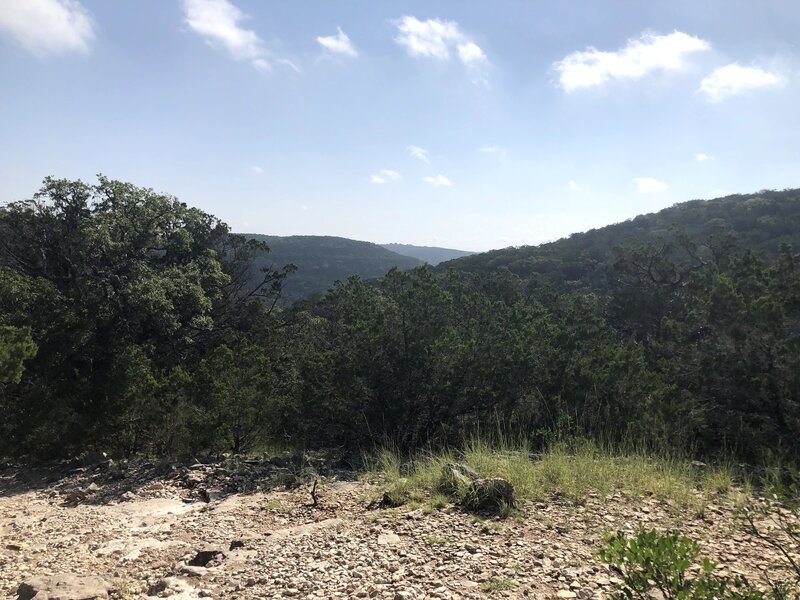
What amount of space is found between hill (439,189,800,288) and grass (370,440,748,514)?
23835 mm

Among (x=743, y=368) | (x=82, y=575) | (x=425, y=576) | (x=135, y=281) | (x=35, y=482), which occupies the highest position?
(x=135, y=281)

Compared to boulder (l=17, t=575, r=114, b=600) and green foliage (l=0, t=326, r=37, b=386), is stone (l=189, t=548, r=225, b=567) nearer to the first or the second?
boulder (l=17, t=575, r=114, b=600)

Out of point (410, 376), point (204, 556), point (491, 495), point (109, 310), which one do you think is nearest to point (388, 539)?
point (491, 495)

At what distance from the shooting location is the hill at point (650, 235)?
116 feet

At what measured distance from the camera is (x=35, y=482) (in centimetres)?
844

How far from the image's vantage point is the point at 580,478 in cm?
496

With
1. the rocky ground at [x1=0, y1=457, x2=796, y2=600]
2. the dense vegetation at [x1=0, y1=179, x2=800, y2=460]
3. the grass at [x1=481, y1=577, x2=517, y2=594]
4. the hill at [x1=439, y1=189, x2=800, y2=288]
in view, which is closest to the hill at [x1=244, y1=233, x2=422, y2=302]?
the hill at [x1=439, y1=189, x2=800, y2=288]

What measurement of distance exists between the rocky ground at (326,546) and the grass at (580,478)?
0.17m

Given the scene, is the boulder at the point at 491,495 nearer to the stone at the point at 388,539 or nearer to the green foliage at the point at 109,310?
the stone at the point at 388,539

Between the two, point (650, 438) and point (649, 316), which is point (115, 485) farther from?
point (649, 316)

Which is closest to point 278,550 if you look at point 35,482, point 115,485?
point 115,485

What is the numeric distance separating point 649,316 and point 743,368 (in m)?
11.5

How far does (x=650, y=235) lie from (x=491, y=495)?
→ 142ft

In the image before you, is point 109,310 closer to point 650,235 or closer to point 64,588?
point 64,588
